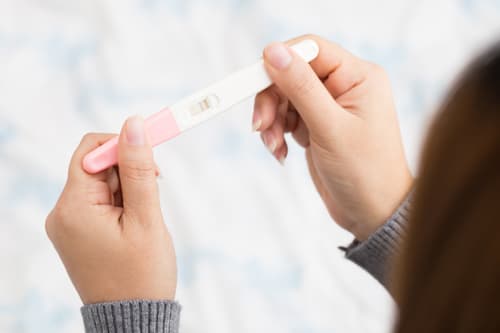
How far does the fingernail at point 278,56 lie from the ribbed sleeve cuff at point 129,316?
9.1 inches

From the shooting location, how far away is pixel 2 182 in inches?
34.0

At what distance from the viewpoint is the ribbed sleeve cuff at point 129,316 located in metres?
0.60

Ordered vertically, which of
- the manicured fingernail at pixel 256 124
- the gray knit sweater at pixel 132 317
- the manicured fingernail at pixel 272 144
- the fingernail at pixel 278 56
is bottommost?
the gray knit sweater at pixel 132 317

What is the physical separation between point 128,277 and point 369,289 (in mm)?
367

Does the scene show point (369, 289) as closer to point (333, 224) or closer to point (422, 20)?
point (333, 224)

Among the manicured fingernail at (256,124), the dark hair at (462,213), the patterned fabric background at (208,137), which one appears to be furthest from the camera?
the patterned fabric background at (208,137)

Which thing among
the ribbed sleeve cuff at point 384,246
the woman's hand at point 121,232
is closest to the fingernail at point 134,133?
the woman's hand at point 121,232

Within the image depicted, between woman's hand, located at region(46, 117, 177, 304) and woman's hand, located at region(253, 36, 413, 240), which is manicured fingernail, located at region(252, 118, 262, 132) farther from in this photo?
woman's hand, located at region(46, 117, 177, 304)

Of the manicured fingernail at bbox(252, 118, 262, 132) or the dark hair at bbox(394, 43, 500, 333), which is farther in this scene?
the manicured fingernail at bbox(252, 118, 262, 132)

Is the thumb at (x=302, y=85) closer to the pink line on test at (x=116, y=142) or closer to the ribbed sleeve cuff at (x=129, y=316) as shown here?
the pink line on test at (x=116, y=142)

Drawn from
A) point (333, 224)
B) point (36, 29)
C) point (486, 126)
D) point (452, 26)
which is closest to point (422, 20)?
point (452, 26)

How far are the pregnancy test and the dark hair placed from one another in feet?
1.03

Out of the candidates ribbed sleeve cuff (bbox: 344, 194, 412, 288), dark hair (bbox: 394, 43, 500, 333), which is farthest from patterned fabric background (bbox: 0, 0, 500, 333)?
dark hair (bbox: 394, 43, 500, 333)

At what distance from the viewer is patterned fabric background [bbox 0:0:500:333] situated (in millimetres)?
841
